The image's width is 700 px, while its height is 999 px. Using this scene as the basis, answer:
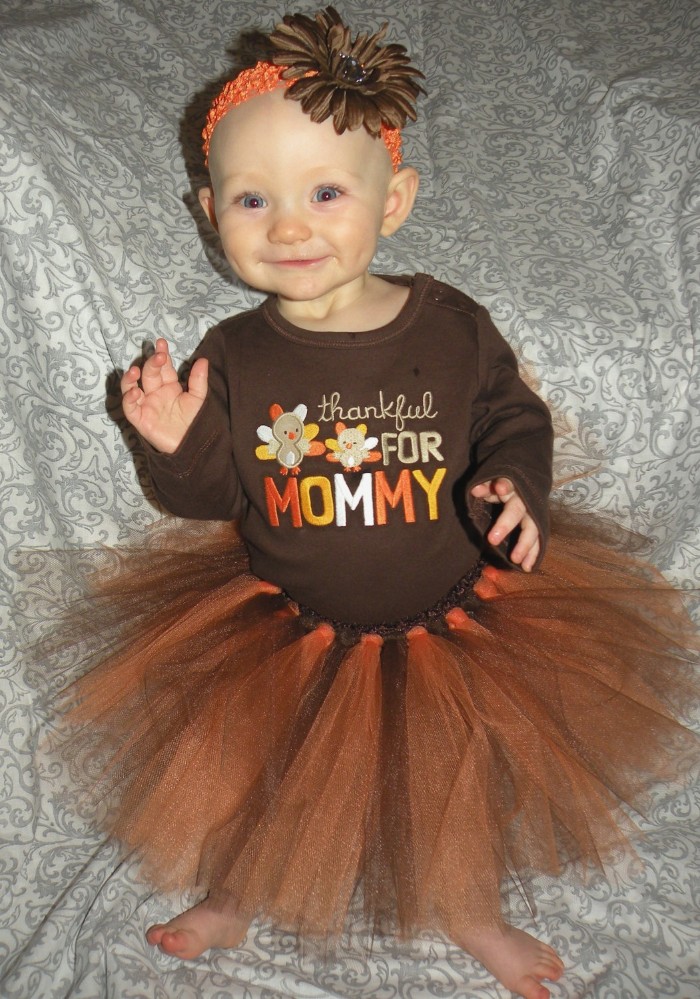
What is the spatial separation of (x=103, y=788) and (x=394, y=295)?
0.69 m

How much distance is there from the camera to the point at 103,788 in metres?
1.10

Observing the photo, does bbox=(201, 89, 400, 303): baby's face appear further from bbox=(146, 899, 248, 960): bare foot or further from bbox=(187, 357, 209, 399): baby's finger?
bbox=(146, 899, 248, 960): bare foot

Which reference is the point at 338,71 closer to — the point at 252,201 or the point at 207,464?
the point at 252,201

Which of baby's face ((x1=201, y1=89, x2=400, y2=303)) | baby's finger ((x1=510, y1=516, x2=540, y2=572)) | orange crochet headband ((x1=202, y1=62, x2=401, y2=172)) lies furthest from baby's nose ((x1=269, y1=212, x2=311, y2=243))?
baby's finger ((x1=510, y1=516, x2=540, y2=572))

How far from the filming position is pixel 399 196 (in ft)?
3.46

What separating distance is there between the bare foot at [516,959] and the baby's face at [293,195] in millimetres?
753

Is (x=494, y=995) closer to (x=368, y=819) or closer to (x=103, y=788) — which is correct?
(x=368, y=819)

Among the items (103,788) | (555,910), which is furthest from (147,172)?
(555,910)

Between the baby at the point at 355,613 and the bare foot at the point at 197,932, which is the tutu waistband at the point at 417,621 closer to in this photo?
the baby at the point at 355,613

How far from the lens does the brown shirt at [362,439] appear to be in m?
1.08

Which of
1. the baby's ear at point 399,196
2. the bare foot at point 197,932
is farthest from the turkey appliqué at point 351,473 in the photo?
the bare foot at point 197,932

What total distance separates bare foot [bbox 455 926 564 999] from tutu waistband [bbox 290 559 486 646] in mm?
352

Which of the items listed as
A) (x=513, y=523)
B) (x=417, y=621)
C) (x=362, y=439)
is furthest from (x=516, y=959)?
(x=362, y=439)

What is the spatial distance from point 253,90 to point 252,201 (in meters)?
0.11
